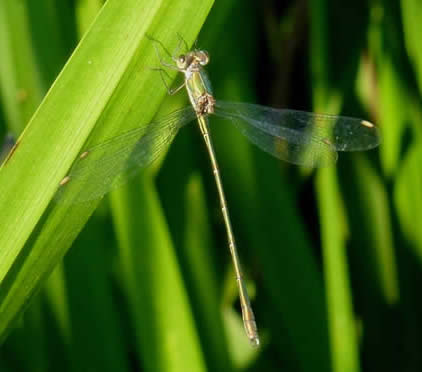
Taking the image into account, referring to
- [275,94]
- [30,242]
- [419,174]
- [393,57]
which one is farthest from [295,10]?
[30,242]

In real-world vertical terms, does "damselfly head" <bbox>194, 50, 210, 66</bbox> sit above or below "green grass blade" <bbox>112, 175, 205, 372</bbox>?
above

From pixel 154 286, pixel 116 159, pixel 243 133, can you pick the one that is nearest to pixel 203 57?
pixel 243 133

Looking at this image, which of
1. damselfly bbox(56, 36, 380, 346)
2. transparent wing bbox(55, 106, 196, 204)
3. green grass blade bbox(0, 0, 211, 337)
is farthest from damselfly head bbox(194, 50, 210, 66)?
green grass blade bbox(0, 0, 211, 337)

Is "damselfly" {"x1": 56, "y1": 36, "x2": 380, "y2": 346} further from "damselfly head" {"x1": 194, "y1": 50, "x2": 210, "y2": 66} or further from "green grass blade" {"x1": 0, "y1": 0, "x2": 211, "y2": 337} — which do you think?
"green grass blade" {"x1": 0, "y1": 0, "x2": 211, "y2": 337}

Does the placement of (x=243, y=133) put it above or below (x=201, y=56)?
below

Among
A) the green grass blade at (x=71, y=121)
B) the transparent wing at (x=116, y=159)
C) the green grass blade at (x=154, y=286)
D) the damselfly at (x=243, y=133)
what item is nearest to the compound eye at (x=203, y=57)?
the damselfly at (x=243, y=133)

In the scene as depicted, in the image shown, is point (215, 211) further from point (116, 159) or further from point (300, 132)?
point (116, 159)
